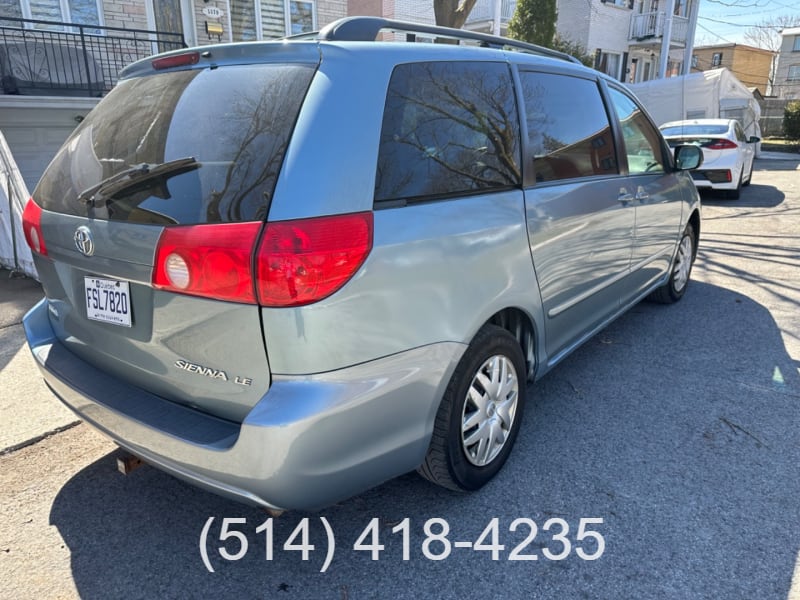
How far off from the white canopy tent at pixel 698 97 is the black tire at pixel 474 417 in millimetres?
18568

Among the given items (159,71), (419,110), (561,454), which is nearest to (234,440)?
(419,110)

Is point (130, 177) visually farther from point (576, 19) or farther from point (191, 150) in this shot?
point (576, 19)

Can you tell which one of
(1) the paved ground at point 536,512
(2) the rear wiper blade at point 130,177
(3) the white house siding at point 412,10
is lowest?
(1) the paved ground at point 536,512

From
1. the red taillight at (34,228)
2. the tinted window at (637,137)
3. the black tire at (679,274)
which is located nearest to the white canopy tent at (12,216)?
the red taillight at (34,228)

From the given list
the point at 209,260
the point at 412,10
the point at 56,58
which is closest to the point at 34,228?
the point at 209,260

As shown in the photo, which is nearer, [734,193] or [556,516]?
[556,516]

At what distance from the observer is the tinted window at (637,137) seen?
3.79m

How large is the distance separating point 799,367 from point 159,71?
4115 mm

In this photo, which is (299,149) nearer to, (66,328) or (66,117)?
(66,328)

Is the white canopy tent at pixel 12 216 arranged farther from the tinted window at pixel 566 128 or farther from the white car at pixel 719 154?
the white car at pixel 719 154

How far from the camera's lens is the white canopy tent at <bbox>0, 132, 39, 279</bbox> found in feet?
18.4

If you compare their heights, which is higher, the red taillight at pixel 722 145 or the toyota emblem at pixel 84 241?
the toyota emblem at pixel 84 241

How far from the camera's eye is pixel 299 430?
5.75 ft
